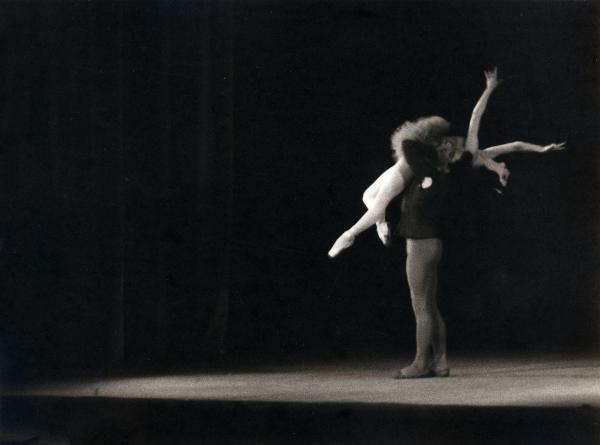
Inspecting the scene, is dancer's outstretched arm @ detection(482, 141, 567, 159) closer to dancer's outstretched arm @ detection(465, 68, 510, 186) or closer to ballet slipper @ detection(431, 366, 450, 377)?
dancer's outstretched arm @ detection(465, 68, 510, 186)

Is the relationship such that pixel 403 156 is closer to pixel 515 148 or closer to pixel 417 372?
pixel 515 148

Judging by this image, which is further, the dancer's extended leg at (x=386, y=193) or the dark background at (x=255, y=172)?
the dark background at (x=255, y=172)

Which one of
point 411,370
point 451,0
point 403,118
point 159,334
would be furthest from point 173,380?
point 451,0

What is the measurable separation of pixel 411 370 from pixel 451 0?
1693mm

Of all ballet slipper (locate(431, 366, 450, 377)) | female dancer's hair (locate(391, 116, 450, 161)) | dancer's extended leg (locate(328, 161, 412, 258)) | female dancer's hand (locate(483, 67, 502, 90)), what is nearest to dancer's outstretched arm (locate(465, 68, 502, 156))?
female dancer's hand (locate(483, 67, 502, 90))

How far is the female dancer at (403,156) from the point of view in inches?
216

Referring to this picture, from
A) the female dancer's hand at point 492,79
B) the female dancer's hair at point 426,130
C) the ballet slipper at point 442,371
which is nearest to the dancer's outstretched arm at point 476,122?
the female dancer's hand at point 492,79

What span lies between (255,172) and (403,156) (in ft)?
3.18

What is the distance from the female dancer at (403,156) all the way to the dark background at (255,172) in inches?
23.6

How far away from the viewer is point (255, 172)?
245 inches

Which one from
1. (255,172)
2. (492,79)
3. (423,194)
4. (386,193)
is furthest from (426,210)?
(255,172)

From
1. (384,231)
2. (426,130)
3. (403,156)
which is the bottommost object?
(384,231)

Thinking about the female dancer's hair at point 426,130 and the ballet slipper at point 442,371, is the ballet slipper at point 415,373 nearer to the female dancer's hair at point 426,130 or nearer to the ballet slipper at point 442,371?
the ballet slipper at point 442,371

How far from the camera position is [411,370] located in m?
5.56
